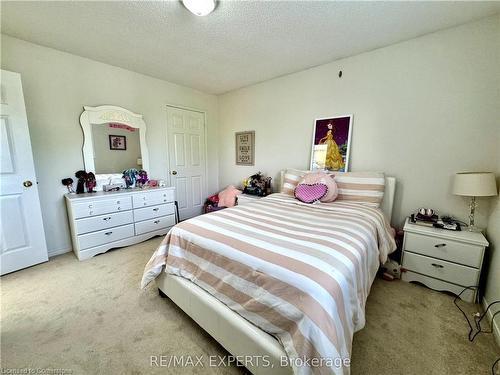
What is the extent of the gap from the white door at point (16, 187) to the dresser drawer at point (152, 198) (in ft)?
3.19

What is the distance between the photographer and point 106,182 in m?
2.86

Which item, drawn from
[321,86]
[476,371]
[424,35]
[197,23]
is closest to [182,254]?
[476,371]

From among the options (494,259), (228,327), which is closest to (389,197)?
(494,259)

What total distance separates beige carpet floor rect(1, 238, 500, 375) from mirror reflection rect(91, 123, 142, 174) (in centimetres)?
150

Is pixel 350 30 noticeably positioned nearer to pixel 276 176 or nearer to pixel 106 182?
pixel 276 176

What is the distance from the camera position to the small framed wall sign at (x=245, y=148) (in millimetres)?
3666

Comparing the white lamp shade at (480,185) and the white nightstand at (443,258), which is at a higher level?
the white lamp shade at (480,185)

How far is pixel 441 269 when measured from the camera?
1.83 meters

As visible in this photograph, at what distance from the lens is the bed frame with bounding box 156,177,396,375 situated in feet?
3.30

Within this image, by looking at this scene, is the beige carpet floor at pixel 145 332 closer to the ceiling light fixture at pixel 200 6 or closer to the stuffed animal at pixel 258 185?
the stuffed animal at pixel 258 185

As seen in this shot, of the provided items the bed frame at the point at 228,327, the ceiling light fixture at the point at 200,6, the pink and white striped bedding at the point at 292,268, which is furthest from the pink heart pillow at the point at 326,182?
the ceiling light fixture at the point at 200,6

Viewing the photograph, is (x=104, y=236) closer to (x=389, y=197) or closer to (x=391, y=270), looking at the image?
(x=391, y=270)

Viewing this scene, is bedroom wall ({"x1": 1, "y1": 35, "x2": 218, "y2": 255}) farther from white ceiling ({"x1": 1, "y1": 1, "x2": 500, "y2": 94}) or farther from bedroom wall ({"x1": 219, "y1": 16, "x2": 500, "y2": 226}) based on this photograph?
bedroom wall ({"x1": 219, "y1": 16, "x2": 500, "y2": 226})

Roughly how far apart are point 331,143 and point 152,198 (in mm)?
2622
